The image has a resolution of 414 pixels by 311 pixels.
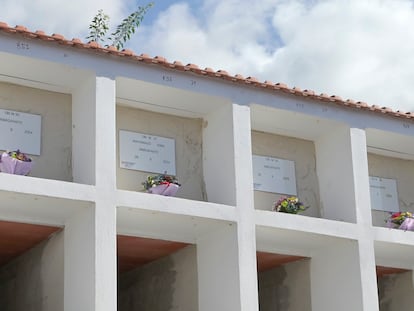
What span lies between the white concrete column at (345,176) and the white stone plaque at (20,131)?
5864 mm

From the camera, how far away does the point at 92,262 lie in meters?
14.4

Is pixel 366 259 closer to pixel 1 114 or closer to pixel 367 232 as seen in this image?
pixel 367 232

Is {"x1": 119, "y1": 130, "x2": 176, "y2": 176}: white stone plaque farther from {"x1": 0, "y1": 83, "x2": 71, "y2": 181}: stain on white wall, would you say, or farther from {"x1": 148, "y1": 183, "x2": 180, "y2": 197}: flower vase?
{"x1": 0, "y1": 83, "x2": 71, "y2": 181}: stain on white wall

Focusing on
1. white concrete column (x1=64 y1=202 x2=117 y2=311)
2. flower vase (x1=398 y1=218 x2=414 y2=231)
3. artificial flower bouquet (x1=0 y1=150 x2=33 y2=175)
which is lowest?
white concrete column (x1=64 y1=202 x2=117 y2=311)

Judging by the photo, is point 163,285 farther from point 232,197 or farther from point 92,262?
point 92,262

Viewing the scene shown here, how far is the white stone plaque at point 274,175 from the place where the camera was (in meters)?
17.6

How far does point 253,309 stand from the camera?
15680 millimetres

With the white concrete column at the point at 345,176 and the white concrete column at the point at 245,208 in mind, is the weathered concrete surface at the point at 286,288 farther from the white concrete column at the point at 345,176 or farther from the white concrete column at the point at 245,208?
the white concrete column at the point at 245,208

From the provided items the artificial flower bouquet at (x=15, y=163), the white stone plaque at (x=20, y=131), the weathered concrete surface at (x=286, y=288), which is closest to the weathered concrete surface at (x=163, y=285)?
the weathered concrete surface at (x=286, y=288)

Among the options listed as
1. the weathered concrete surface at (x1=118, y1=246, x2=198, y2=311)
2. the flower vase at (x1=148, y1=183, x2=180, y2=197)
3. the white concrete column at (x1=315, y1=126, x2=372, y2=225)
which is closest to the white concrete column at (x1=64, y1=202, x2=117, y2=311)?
the flower vase at (x1=148, y1=183, x2=180, y2=197)

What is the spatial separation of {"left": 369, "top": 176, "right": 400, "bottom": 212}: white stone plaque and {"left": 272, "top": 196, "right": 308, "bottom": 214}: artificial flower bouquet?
2.35 meters

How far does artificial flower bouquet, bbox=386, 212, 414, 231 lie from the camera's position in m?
18.3

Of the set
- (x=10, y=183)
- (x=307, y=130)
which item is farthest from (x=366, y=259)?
(x=10, y=183)

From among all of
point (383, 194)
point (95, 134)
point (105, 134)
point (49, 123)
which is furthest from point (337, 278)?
point (49, 123)
